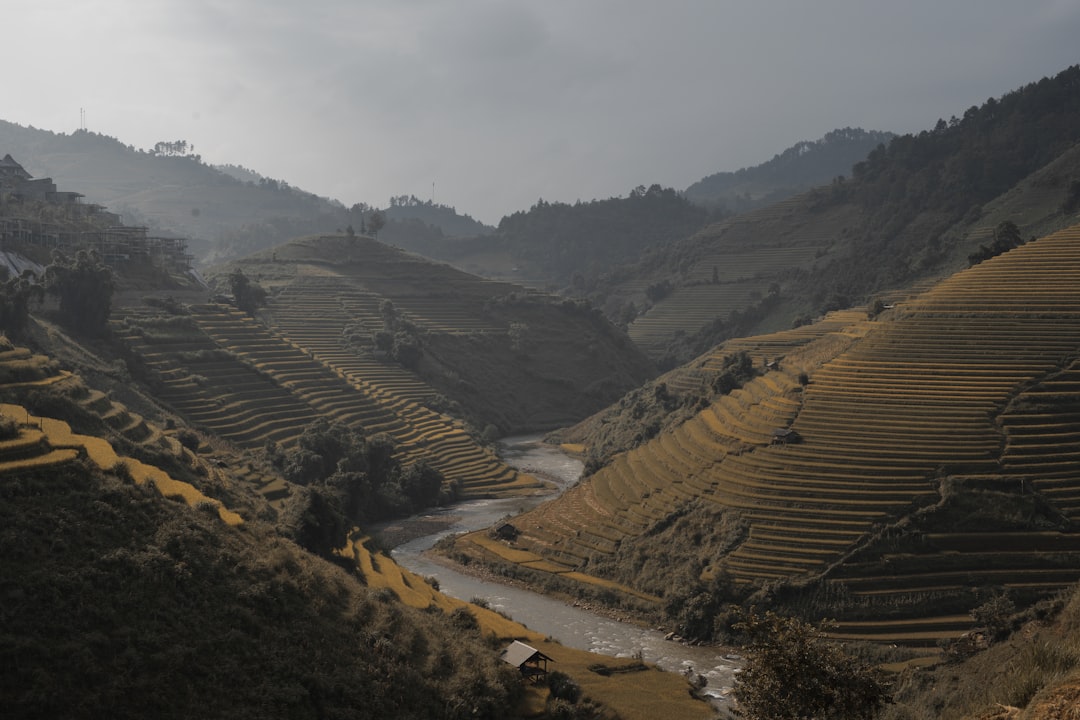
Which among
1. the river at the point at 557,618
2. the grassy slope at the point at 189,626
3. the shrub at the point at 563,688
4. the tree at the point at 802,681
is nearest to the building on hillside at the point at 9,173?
the river at the point at 557,618

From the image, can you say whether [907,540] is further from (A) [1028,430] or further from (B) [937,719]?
(B) [937,719]

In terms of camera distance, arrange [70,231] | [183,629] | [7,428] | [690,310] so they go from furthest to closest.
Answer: [690,310], [70,231], [7,428], [183,629]

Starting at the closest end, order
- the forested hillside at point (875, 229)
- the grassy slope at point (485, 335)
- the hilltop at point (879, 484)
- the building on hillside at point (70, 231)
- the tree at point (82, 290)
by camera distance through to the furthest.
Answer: the hilltop at point (879, 484)
the tree at point (82, 290)
the building on hillside at point (70, 231)
the grassy slope at point (485, 335)
the forested hillside at point (875, 229)

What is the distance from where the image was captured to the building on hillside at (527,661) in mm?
23312

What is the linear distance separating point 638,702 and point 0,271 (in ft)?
154

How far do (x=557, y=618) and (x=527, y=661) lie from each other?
476 inches

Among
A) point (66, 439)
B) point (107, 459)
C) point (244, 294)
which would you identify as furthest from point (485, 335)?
point (66, 439)

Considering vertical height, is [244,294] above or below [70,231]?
below

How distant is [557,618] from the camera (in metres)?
35.2

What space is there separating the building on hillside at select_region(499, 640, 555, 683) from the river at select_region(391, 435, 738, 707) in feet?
21.5

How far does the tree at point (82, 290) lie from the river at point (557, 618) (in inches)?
943

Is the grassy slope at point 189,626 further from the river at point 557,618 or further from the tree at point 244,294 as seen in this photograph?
the tree at point 244,294

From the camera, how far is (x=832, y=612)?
98.3 feet

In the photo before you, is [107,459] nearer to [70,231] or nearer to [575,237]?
[70,231]
